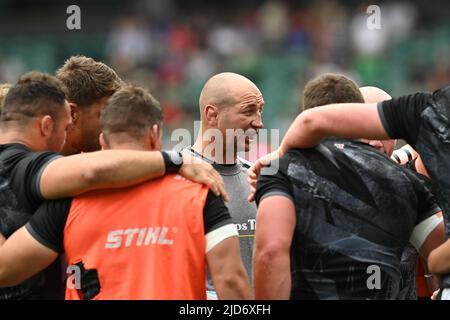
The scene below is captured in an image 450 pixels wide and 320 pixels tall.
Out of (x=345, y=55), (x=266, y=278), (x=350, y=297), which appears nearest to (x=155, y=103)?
(x=266, y=278)

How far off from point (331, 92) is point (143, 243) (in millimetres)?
1316

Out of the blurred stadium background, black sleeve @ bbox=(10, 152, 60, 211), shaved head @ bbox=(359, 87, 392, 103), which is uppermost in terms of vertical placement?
shaved head @ bbox=(359, 87, 392, 103)

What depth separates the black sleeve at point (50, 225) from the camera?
4023mm

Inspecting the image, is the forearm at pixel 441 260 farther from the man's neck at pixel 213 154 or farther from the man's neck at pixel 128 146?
the man's neck at pixel 213 154

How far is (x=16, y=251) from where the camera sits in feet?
13.1

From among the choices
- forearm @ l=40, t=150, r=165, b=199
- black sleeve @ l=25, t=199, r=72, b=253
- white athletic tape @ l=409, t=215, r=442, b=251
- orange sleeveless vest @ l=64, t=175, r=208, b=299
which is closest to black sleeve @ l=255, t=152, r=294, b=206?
orange sleeveless vest @ l=64, t=175, r=208, b=299

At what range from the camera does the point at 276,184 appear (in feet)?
14.0

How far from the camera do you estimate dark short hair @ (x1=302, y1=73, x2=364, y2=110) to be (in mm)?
4605

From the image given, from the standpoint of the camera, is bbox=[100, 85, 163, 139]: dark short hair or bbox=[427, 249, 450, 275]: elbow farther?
bbox=[100, 85, 163, 139]: dark short hair

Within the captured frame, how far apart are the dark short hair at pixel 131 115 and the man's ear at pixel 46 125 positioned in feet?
1.22


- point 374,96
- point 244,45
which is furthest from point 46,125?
point 244,45

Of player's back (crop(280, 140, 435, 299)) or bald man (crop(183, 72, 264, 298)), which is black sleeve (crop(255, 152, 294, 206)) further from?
bald man (crop(183, 72, 264, 298))

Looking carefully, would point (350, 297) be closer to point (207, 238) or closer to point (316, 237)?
point (316, 237)

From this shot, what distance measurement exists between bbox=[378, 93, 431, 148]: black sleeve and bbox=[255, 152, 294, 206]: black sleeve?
1.75 ft
